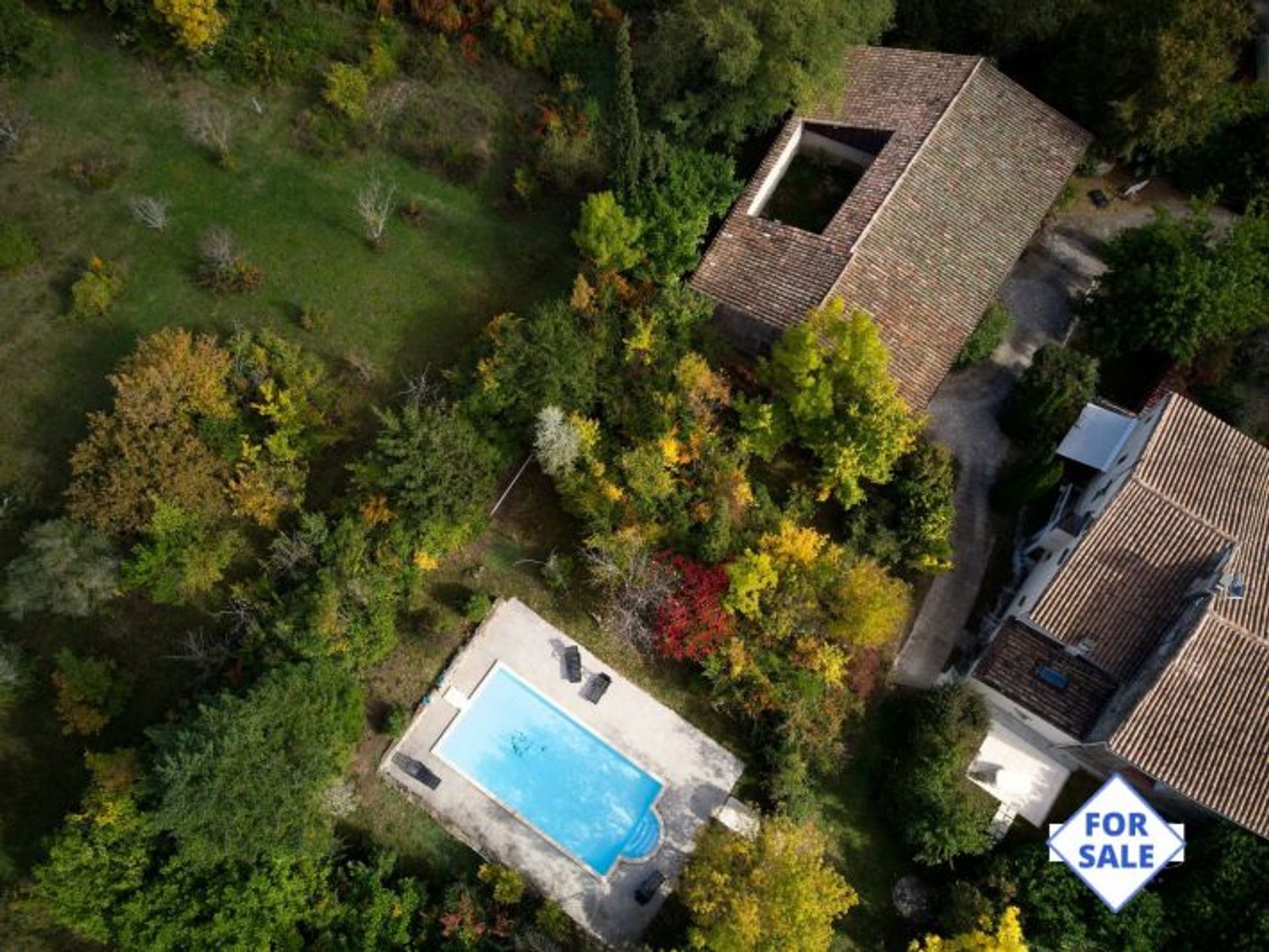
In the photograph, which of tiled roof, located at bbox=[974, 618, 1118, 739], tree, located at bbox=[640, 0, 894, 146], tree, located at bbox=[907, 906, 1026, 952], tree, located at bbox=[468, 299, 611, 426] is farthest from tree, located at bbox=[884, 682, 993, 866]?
tree, located at bbox=[640, 0, 894, 146]

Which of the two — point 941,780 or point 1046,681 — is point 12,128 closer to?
point 941,780

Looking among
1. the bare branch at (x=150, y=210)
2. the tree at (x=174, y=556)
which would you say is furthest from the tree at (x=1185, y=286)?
the bare branch at (x=150, y=210)

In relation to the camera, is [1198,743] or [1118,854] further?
[1118,854]

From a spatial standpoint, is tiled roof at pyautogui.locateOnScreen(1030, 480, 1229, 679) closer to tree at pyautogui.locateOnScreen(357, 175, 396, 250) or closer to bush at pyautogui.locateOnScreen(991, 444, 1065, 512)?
bush at pyautogui.locateOnScreen(991, 444, 1065, 512)

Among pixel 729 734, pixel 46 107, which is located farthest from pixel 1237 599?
pixel 46 107

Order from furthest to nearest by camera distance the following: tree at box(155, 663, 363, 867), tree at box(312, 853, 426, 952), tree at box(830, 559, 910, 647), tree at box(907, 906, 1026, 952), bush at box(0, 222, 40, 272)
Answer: bush at box(0, 222, 40, 272), tree at box(830, 559, 910, 647), tree at box(312, 853, 426, 952), tree at box(907, 906, 1026, 952), tree at box(155, 663, 363, 867)

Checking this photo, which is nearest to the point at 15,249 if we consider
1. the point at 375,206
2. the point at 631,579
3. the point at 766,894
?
the point at 375,206

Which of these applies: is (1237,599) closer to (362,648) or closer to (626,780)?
(626,780)
